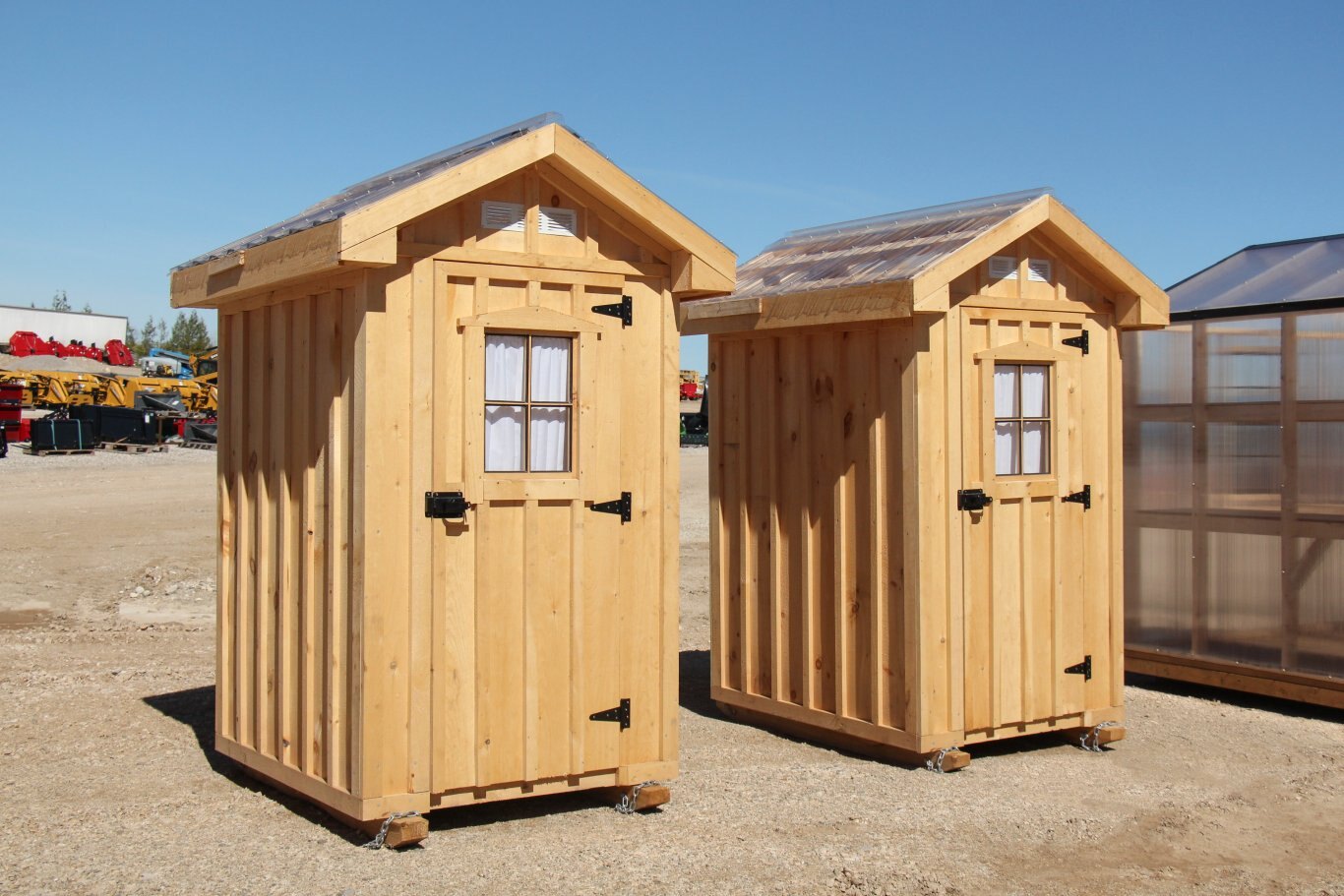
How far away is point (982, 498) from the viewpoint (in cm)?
725

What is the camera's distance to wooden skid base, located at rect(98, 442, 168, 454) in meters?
29.5

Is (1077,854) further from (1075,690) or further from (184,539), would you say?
(184,539)

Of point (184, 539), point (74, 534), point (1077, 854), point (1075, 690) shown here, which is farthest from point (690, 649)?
point (74, 534)

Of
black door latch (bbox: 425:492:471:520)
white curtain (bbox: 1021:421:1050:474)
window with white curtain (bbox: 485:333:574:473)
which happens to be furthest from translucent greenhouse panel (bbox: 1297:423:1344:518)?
black door latch (bbox: 425:492:471:520)

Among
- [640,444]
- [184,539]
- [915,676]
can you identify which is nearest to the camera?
[640,444]

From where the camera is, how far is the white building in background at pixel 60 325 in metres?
70.6

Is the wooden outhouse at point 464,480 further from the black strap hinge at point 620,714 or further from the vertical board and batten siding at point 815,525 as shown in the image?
the vertical board and batten siding at point 815,525

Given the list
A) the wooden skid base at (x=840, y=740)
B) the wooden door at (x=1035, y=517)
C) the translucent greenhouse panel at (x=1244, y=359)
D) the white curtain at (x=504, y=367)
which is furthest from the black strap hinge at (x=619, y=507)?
the translucent greenhouse panel at (x=1244, y=359)

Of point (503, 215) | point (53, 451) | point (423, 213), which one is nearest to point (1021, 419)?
point (503, 215)

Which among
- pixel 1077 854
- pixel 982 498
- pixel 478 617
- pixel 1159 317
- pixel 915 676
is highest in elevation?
pixel 1159 317

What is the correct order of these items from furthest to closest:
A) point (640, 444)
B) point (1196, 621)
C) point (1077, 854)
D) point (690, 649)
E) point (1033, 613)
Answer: point (690, 649) < point (1196, 621) < point (1033, 613) < point (640, 444) < point (1077, 854)

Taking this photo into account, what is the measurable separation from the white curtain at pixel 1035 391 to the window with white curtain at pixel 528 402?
2921 millimetres

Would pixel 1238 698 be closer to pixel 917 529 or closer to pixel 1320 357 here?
pixel 1320 357

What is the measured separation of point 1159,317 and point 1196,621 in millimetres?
2431
